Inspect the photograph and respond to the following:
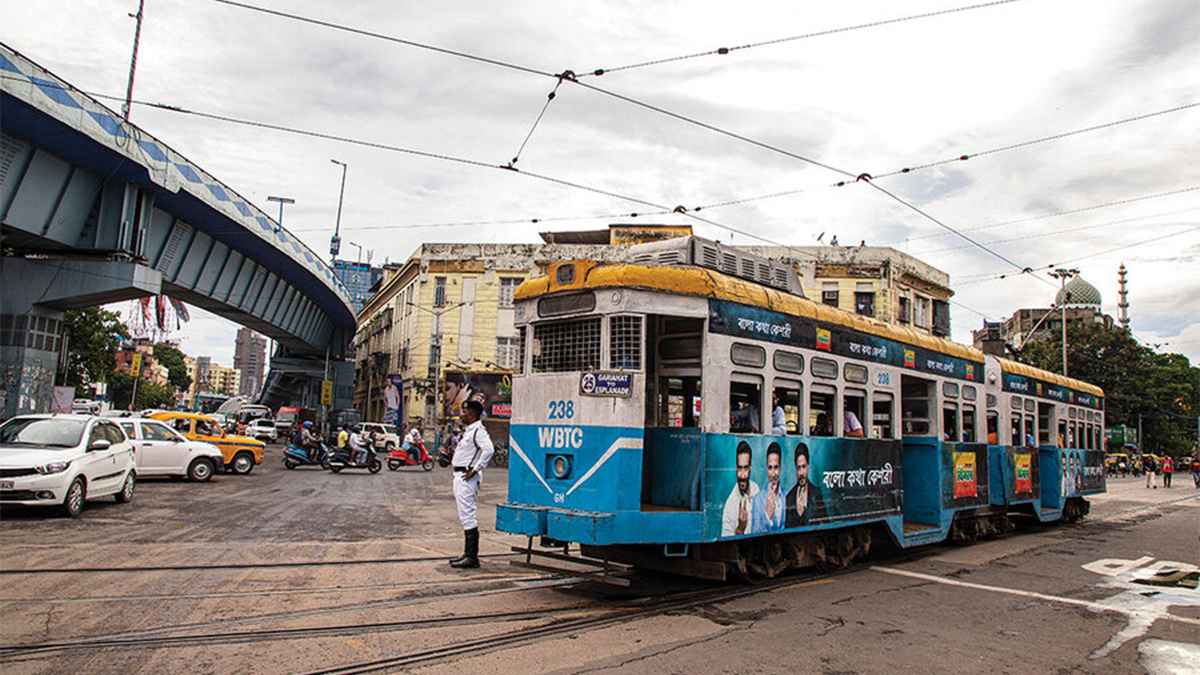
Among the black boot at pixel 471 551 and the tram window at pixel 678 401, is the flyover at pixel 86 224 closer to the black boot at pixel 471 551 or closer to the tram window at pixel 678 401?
the black boot at pixel 471 551

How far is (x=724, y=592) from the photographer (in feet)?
26.2

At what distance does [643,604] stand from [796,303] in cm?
388

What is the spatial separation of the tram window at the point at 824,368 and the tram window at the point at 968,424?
465cm

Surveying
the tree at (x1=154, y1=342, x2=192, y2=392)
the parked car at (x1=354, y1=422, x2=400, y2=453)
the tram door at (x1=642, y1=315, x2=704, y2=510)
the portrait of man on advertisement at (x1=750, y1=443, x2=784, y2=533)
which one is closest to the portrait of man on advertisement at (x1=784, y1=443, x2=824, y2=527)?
the portrait of man on advertisement at (x1=750, y1=443, x2=784, y2=533)

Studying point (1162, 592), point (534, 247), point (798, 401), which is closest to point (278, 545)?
point (798, 401)

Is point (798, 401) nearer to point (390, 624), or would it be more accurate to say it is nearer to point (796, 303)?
point (796, 303)

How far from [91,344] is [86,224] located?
3956cm

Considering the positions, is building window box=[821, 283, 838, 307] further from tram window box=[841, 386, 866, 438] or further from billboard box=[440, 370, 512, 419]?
tram window box=[841, 386, 866, 438]

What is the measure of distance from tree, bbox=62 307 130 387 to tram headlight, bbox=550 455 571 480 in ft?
176

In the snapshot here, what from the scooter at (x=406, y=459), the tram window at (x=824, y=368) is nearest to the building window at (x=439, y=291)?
the scooter at (x=406, y=459)

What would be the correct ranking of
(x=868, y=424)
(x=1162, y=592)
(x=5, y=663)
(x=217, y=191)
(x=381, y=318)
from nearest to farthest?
(x=5, y=663) → (x=1162, y=592) → (x=868, y=424) → (x=217, y=191) → (x=381, y=318)

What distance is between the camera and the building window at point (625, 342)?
735cm

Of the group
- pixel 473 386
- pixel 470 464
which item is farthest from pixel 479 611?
pixel 473 386

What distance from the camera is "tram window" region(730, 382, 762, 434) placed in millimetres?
8016
